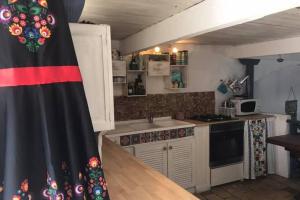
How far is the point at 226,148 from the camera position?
149 inches

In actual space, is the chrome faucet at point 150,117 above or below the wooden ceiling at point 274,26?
below

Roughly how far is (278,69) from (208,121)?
2.35m

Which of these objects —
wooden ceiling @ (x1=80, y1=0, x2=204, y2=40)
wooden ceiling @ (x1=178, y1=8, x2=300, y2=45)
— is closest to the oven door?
wooden ceiling @ (x1=178, y1=8, x2=300, y2=45)

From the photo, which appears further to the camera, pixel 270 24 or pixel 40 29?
pixel 270 24

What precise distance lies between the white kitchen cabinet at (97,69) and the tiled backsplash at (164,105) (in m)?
2.34

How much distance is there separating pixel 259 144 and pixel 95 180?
12.5 ft

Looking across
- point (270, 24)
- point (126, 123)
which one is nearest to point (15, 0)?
point (270, 24)

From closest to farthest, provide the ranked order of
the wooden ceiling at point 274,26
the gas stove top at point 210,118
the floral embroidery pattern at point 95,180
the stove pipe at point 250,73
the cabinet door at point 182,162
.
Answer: the floral embroidery pattern at point 95,180
the wooden ceiling at point 274,26
the cabinet door at point 182,162
the gas stove top at point 210,118
the stove pipe at point 250,73

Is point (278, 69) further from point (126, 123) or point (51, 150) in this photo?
point (51, 150)

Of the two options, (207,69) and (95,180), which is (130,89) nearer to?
(207,69)

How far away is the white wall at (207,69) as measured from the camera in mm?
4098

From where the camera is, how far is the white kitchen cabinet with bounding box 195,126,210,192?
141 inches

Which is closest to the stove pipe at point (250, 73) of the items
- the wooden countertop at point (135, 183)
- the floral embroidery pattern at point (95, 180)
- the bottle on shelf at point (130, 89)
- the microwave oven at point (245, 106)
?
the microwave oven at point (245, 106)

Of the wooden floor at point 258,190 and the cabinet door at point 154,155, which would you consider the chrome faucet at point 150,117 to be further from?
the wooden floor at point 258,190
